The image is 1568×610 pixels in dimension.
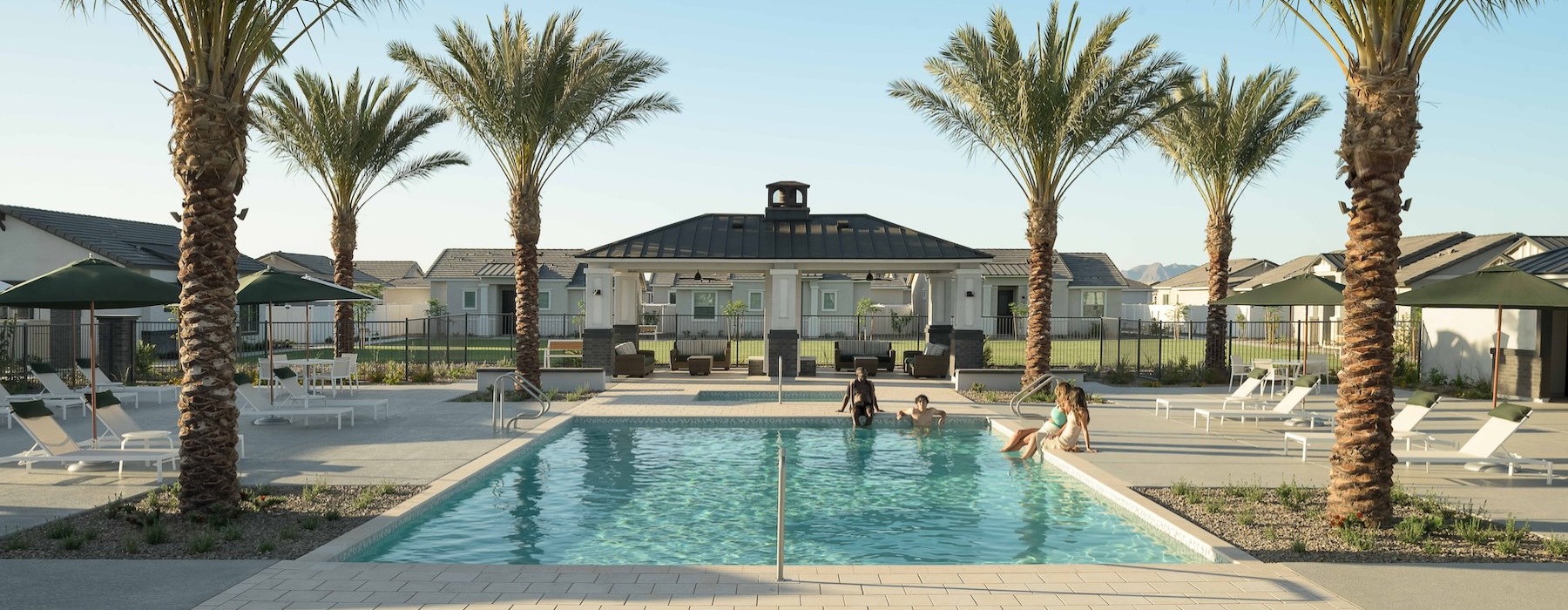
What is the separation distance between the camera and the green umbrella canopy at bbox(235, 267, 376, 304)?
16.0 m

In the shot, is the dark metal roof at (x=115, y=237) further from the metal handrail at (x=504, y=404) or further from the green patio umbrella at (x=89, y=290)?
the green patio umbrella at (x=89, y=290)

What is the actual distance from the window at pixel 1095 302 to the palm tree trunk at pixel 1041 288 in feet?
98.6

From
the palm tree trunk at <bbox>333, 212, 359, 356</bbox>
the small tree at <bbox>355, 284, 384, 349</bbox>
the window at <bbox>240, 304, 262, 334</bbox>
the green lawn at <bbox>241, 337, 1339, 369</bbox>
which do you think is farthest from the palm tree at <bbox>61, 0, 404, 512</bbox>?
the small tree at <bbox>355, 284, 384, 349</bbox>

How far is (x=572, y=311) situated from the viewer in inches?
1866

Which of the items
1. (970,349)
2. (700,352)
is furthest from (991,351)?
(700,352)

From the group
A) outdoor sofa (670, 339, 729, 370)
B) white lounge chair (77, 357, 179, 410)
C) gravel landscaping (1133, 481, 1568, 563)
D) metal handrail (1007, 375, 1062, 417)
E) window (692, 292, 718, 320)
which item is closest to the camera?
gravel landscaping (1133, 481, 1568, 563)

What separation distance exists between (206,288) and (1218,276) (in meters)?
22.0

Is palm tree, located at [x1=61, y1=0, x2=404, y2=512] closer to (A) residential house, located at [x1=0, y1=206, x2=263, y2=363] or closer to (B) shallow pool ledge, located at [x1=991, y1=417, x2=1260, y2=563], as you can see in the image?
(B) shallow pool ledge, located at [x1=991, y1=417, x2=1260, y2=563]

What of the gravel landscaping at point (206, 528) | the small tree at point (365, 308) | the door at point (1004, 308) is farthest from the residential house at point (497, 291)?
the gravel landscaping at point (206, 528)

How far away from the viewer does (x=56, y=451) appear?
34.4ft

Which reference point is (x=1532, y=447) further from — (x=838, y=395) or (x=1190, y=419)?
(x=838, y=395)

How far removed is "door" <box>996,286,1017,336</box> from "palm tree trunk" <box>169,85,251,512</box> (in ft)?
127

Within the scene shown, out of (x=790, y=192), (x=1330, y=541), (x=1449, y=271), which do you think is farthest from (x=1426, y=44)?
(x=1449, y=271)

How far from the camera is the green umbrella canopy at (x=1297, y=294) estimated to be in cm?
1806
